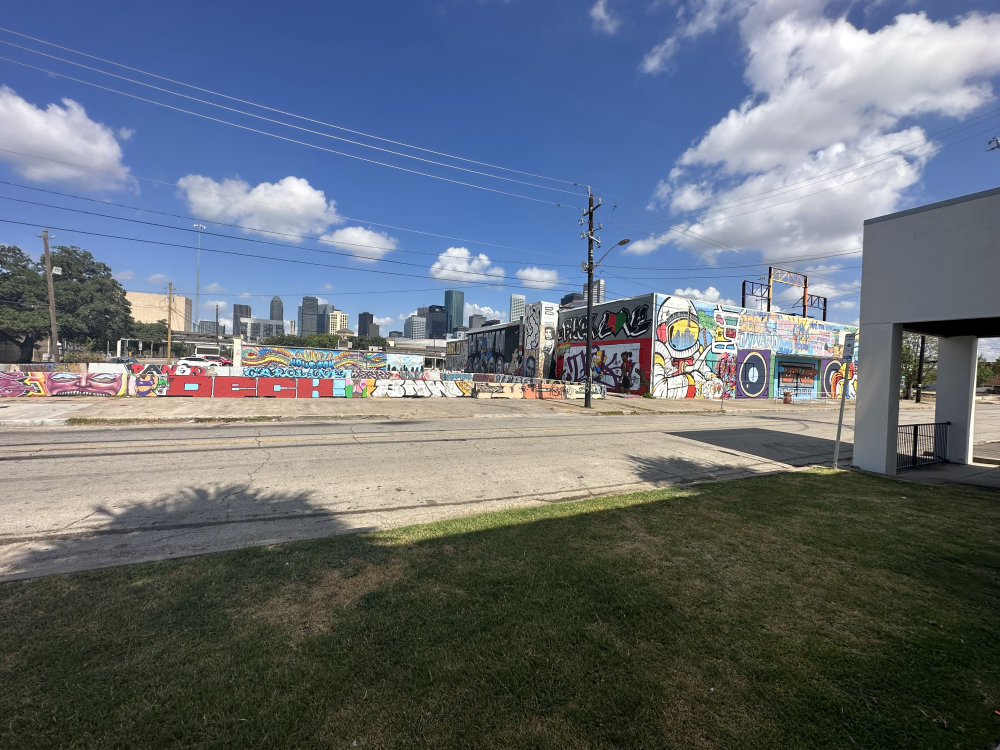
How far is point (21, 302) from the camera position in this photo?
66000 millimetres

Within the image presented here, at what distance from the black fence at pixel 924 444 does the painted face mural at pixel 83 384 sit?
30.0 meters

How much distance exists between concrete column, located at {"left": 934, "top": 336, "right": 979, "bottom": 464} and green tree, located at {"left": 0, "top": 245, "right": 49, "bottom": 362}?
3624 inches

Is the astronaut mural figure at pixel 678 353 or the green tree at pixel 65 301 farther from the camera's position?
the green tree at pixel 65 301

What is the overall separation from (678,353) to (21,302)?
9345 centimetres

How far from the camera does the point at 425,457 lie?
9773 mm

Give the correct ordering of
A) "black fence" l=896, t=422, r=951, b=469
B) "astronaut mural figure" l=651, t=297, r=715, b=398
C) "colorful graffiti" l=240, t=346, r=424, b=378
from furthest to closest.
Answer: "colorful graffiti" l=240, t=346, r=424, b=378 → "astronaut mural figure" l=651, t=297, r=715, b=398 → "black fence" l=896, t=422, r=951, b=469

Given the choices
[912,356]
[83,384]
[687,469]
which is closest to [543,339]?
[912,356]

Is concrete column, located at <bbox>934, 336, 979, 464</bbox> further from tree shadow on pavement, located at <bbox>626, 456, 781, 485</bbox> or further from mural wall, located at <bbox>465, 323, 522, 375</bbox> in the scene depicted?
mural wall, located at <bbox>465, 323, 522, 375</bbox>

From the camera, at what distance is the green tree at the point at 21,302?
60406mm

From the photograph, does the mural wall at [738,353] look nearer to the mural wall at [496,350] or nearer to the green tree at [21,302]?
the mural wall at [496,350]

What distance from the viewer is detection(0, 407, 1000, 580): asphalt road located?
208 inches

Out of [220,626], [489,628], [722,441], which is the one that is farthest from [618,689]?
[722,441]

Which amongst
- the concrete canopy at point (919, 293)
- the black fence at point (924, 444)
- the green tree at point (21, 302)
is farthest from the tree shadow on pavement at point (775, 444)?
the green tree at point (21, 302)

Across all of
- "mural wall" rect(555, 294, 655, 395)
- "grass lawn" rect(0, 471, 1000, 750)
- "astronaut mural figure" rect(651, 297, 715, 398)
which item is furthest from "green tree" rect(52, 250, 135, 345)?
"grass lawn" rect(0, 471, 1000, 750)
